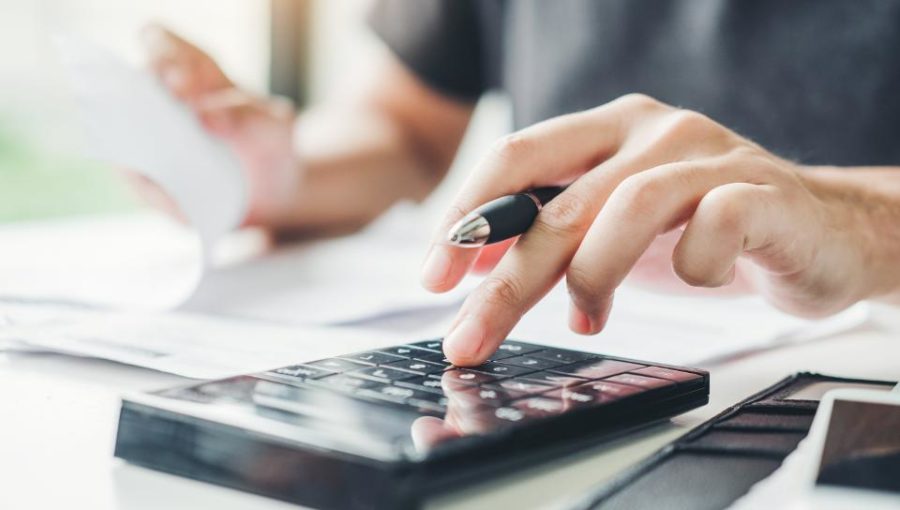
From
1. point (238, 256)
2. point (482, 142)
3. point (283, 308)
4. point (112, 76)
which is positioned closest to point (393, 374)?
point (283, 308)

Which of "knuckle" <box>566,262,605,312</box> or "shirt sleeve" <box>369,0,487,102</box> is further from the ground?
"shirt sleeve" <box>369,0,487,102</box>

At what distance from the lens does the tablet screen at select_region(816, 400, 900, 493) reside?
0.91 feet

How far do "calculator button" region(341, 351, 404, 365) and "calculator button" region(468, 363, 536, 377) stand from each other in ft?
0.12

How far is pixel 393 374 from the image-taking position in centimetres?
39

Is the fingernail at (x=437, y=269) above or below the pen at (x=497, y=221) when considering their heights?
below

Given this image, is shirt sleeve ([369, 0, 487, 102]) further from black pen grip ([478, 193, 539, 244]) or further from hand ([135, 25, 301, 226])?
black pen grip ([478, 193, 539, 244])

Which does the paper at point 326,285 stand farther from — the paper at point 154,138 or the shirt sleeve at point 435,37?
the shirt sleeve at point 435,37

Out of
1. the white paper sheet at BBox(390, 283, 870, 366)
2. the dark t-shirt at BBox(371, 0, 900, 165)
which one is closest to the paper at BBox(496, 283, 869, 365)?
the white paper sheet at BBox(390, 283, 870, 366)

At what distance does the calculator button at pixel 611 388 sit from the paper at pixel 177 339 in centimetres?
16

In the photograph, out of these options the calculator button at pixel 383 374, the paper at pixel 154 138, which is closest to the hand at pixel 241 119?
the paper at pixel 154 138

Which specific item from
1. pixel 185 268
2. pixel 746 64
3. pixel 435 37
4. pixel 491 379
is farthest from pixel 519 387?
pixel 435 37

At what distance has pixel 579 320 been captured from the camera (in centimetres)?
46

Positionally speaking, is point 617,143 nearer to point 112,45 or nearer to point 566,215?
point 566,215

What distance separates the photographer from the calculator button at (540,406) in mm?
337
